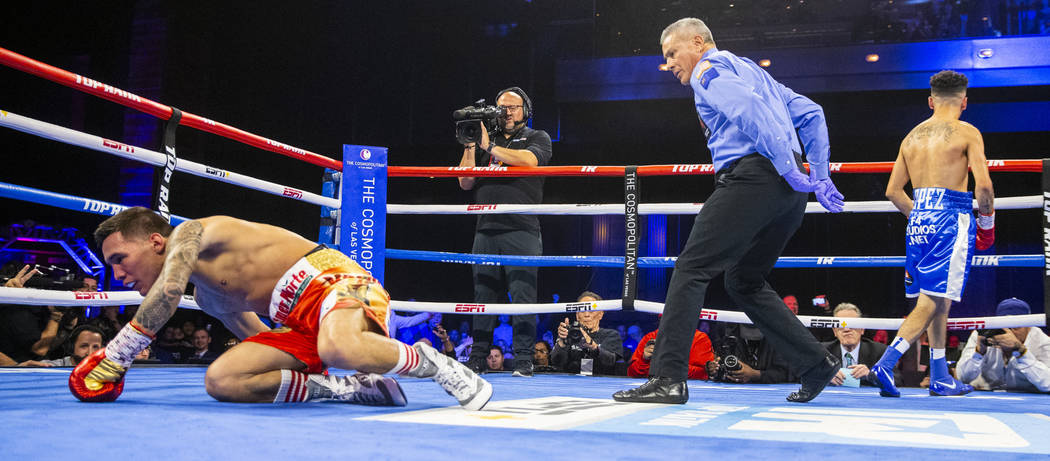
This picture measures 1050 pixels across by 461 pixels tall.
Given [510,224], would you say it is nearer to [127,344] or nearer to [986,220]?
[986,220]

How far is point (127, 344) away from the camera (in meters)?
1.65

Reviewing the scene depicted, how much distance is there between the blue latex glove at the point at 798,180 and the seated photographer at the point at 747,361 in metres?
1.54

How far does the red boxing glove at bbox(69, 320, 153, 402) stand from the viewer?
5.27ft

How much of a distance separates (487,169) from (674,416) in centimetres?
194

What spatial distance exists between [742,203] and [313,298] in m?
1.16

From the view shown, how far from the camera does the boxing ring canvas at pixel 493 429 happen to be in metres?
1.01

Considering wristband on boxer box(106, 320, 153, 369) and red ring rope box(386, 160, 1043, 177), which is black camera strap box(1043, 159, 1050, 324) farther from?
wristband on boxer box(106, 320, 153, 369)

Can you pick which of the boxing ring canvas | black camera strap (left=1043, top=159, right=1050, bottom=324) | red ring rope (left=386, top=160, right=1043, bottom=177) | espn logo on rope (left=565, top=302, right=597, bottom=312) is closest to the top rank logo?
espn logo on rope (left=565, top=302, right=597, bottom=312)

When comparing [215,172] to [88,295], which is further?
[215,172]

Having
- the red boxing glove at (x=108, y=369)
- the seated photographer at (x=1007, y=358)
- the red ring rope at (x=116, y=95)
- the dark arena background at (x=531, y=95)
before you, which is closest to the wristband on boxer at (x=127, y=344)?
the red boxing glove at (x=108, y=369)

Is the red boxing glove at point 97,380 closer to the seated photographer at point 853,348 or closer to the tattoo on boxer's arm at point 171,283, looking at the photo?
the tattoo on boxer's arm at point 171,283

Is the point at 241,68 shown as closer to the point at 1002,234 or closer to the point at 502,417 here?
the point at 502,417

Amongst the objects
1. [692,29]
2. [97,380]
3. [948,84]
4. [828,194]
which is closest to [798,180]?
[828,194]

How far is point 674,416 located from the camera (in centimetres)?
160
